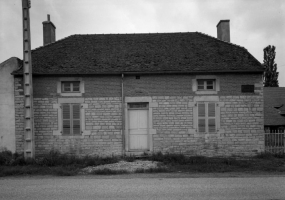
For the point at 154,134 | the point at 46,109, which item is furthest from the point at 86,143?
the point at 154,134

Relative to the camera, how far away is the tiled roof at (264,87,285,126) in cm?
2170

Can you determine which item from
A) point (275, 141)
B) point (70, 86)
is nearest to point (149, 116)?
point (70, 86)

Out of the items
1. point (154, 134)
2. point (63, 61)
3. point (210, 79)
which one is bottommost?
point (154, 134)

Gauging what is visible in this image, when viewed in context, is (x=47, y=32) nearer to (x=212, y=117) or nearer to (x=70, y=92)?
(x=70, y=92)

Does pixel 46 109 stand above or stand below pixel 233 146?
above

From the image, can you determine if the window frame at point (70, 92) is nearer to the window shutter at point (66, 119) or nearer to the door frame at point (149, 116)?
the window shutter at point (66, 119)

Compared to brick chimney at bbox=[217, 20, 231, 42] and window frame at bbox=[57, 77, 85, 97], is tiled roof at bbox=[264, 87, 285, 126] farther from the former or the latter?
window frame at bbox=[57, 77, 85, 97]

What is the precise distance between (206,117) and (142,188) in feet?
20.8

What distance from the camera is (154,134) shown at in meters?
12.1

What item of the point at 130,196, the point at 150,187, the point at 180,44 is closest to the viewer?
the point at 130,196

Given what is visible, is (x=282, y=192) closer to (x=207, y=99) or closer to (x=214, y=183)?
(x=214, y=183)

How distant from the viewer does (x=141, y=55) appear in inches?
516

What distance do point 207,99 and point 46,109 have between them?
7399 millimetres

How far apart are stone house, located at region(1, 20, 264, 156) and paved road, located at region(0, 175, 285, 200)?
3.96m
